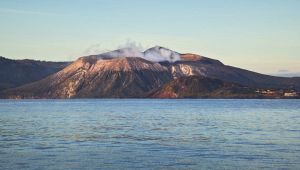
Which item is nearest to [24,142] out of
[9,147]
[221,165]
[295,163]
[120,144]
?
[9,147]

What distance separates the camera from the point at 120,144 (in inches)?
2311

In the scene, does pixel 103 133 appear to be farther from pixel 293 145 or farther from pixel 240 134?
pixel 293 145

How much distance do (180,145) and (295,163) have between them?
52.3 feet

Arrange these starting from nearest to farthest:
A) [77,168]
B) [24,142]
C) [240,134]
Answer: [77,168], [24,142], [240,134]

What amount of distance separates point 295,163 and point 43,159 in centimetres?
2084

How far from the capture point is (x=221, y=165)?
4322 centimetres

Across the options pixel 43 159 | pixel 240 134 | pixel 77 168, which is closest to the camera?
pixel 77 168

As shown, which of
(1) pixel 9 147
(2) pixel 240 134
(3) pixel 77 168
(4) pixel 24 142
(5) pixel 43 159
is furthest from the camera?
(2) pixel 240 134

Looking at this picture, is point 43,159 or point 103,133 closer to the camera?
point 43,159

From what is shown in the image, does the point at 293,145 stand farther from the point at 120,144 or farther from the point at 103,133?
the point at 103,133

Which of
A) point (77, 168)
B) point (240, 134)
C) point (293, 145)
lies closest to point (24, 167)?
point (77, 168)

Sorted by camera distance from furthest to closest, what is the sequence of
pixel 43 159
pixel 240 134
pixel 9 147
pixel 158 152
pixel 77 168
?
pixel 240 134, pixel 9 147, pixel 158 152, pixel 43 159, pixel 77 168

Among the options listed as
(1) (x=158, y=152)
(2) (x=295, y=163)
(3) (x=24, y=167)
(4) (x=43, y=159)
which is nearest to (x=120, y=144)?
(1) (x=158, y=152)

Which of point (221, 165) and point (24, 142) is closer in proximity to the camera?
point (221, 165)
